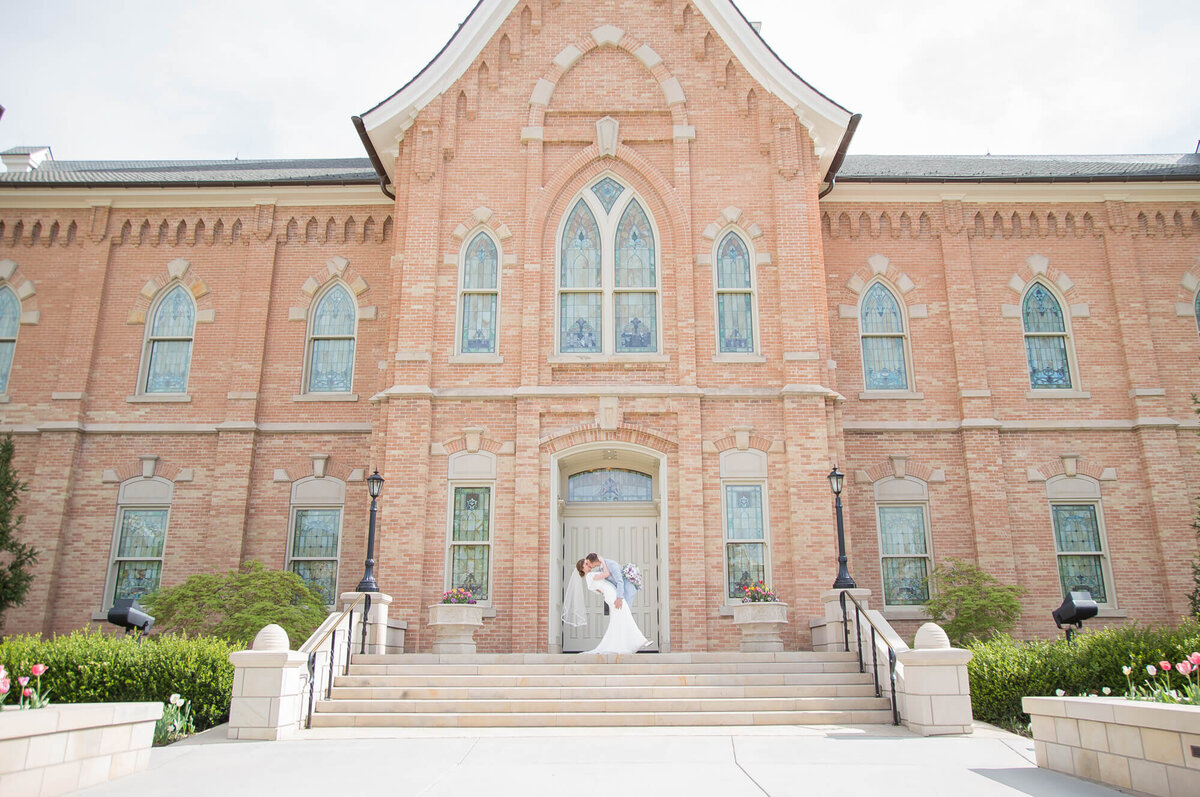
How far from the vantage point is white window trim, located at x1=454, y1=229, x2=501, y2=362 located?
1569cm

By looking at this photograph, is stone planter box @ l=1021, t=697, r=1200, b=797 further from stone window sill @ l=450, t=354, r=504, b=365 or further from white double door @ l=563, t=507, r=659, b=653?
stone window sill @ l=450, t=354, r=504, b=365

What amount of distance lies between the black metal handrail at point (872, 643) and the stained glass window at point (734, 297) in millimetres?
4907

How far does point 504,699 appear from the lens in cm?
1119

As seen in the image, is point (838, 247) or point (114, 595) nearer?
point (114, 595)

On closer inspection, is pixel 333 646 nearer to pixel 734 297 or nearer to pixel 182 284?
pixel 734 297

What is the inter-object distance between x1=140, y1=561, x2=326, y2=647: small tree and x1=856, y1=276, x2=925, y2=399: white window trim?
11.0 metres

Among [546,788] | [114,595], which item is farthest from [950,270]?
[114,595]

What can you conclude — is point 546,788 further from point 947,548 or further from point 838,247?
point 838,247

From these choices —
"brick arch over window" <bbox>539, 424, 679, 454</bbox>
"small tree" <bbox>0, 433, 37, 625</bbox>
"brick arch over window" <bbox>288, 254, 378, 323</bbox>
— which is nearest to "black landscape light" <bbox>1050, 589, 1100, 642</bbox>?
"brick arch over window" <bbox>539, 424, 679, 454</bbox>

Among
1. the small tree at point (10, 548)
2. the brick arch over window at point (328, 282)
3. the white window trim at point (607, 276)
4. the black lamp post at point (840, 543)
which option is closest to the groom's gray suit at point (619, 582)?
the black lamp post at point (840, 543)

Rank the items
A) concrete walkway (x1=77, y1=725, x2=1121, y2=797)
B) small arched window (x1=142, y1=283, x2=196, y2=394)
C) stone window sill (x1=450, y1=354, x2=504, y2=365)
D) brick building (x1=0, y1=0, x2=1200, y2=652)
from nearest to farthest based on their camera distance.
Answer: concrete walkway (x1=77, y1=725, x2=1121, y2=797)
brick building (x1=0, y1=0, x2=1200, y2=652)
stone window sill (x1=450, y1=354, x2=504, y2=365)
small arched window (x1=142, y1=283, x2=196, y2=394)

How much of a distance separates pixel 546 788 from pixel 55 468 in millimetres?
14336

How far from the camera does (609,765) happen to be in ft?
26.0

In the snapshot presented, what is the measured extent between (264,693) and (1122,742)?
26.5 ft
